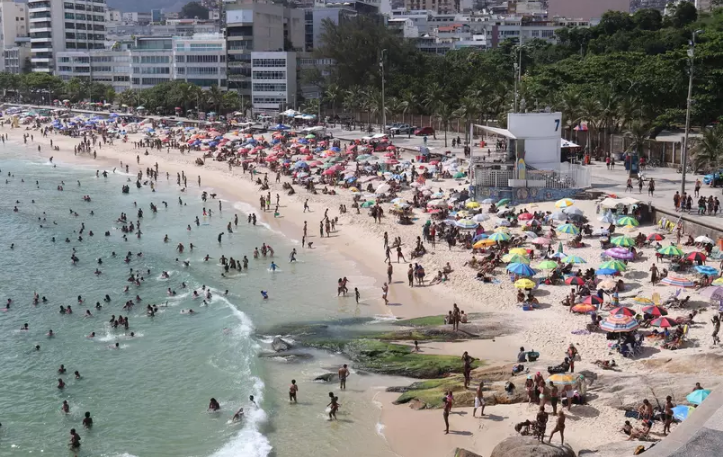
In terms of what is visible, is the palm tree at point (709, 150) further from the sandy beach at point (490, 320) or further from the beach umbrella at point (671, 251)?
the beach umbrella at point (671, 251)

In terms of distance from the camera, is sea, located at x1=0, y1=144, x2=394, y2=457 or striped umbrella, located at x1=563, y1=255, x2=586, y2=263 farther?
striped umbrella, located at x1=563, y1=255, x2=586, y2=263

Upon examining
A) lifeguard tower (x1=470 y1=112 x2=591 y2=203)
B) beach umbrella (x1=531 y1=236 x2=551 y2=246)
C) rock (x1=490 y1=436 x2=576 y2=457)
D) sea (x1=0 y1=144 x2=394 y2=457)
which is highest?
lifeguard tower (x1=470 y1=112 x2=591 y2=203)

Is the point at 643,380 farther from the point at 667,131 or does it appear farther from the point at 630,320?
the point at 667,131

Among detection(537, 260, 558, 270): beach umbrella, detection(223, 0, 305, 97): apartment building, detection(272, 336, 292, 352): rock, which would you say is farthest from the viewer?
detection(223, 0, 305, 97): apartment building

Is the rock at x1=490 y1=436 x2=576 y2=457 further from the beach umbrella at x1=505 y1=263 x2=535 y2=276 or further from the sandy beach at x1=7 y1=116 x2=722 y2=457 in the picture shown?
the beach umbrella at x1=505 y1=263 x2=535 y2=276

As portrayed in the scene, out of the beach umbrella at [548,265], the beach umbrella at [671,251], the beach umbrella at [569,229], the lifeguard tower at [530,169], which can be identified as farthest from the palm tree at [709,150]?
the beach umbrella at [548,265]

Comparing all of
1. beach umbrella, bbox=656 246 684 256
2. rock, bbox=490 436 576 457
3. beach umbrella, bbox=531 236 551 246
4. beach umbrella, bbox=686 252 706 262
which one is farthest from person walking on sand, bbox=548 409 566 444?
beach umbrella, bbox=531 236 551 246

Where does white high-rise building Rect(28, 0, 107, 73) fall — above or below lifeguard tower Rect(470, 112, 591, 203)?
above

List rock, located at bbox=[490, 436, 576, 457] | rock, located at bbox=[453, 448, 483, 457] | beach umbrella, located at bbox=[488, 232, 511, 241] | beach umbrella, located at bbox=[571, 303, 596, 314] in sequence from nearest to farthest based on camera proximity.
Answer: rock, located at bbox=[490, 436, 576, 457] → rock, located at bbox=[453, 448, 483, 457] → beach umbrella, located at bbox=[571, 303, 596, 314] → beach umbrella, located at bbox=[488, 232, 511, 241]
